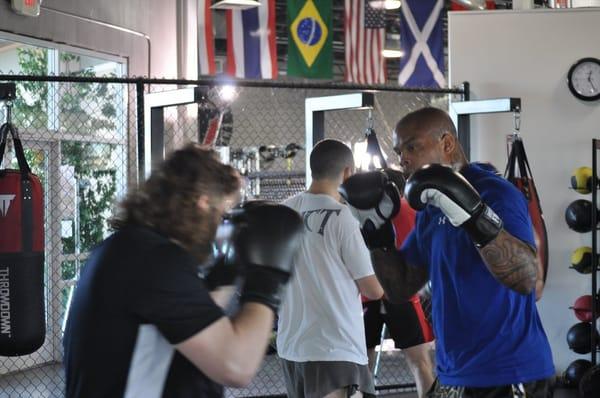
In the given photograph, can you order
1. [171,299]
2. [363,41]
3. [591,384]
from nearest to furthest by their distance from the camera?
[171,299] < [591,384] < [363,41]

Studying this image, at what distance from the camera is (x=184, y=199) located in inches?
70.7

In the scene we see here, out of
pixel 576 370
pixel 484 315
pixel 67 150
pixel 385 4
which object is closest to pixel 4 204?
pixel 484 315

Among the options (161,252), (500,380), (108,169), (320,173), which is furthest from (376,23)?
(161,252)

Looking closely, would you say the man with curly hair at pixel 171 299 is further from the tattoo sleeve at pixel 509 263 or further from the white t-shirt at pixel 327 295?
the white t-shirt at pixel 327 295

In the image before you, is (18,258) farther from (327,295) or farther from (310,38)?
(310,38)

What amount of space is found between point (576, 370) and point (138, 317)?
17.1 feet

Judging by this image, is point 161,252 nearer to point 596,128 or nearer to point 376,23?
point 596,128

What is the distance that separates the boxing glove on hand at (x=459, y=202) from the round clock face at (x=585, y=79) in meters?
4.42

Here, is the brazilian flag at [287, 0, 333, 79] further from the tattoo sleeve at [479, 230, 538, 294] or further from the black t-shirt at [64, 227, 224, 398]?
the black t-shirt at [64, 227, 224, 398]

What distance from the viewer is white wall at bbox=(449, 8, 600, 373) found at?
664 centimetres

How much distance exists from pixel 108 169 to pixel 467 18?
3708 mm

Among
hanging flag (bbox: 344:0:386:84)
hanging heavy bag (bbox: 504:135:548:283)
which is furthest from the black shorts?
hanging flag (bbox: 344:0:386:84)

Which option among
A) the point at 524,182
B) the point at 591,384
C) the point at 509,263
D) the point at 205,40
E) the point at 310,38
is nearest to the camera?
the point at 509,263

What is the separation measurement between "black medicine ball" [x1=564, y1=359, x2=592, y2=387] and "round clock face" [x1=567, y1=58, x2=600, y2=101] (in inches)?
74.1
